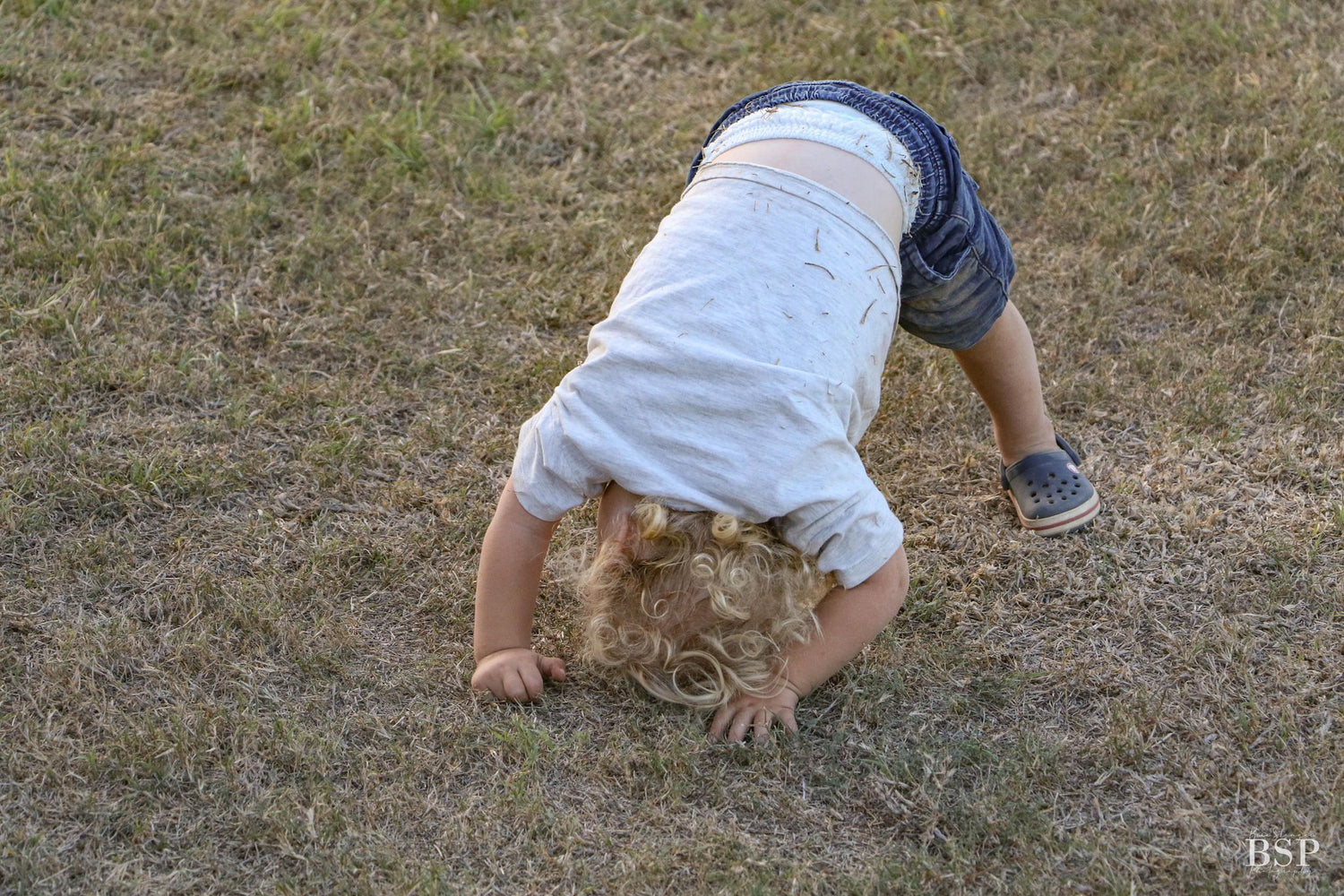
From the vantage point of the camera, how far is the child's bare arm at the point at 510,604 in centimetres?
227

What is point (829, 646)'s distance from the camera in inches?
90.4

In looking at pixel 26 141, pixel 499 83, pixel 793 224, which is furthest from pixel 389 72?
pixel 793 224

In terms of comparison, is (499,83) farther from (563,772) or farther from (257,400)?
(563,772)

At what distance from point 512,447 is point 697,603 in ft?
3.04

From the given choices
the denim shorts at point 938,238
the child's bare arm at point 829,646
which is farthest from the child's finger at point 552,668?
the denim shorts at point 938,238

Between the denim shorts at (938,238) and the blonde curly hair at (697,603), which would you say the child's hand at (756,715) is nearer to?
the blonde curly hair at (697,603)

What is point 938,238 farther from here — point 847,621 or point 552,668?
point 552,668

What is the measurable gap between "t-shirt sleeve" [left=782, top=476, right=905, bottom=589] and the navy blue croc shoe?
2.26 feet

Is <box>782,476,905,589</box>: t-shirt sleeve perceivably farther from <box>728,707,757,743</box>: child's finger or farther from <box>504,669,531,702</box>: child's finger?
<box>504,669,531,702</box>: child's finger

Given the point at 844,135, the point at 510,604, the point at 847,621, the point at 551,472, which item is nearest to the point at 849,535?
the point at 847,621

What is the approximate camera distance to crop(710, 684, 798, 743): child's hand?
2.32 meters

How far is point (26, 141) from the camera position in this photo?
368 centimetres

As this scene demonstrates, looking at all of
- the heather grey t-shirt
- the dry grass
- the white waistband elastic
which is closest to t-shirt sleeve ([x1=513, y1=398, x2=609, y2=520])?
the heather grey t-shirt

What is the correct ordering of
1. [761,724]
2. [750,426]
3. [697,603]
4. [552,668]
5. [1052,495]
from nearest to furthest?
[750,426] < [697,603] < [761,724] < [552,668] < [1052,495]
